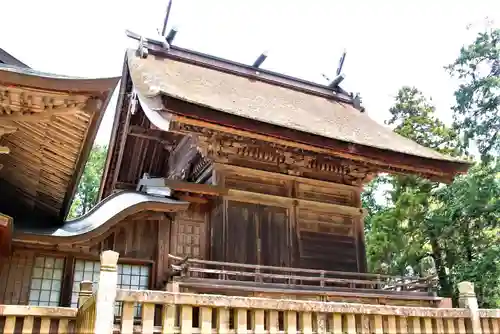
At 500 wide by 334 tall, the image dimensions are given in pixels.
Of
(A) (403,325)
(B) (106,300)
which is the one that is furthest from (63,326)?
(A) (403,325)

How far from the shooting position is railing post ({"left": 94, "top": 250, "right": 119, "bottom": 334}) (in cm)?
432

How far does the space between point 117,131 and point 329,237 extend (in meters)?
6.47

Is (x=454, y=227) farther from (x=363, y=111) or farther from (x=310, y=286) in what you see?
(x=310, y=286)

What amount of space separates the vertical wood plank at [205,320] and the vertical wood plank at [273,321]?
654 millimetres

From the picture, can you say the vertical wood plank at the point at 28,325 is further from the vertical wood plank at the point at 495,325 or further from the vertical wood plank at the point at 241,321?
the vertical wood plank at the point at 495,325

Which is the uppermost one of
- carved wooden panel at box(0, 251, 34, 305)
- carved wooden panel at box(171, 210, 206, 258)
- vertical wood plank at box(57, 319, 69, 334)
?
carved wooden panel at box(171, 210, 206, 258)

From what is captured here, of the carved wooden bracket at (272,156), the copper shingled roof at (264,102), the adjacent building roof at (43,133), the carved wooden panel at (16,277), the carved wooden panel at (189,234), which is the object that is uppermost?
the copper shingled roof at (264,102)

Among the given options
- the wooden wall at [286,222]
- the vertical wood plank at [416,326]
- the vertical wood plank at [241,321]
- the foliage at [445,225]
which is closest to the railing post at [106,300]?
the vertical wood plank at [241,321]

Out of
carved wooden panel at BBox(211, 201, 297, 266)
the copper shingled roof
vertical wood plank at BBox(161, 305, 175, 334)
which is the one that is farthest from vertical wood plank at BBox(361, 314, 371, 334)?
the copper shingled roof

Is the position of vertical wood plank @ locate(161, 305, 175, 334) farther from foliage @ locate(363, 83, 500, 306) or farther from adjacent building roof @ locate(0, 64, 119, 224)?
foliage @ locate(363, 83, 500, 306)

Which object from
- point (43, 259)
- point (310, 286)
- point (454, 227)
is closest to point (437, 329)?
point (310, 286)

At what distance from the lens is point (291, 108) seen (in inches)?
489

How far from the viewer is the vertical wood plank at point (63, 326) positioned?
4.88 metres

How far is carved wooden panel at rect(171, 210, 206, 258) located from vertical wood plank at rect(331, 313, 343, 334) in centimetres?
483
